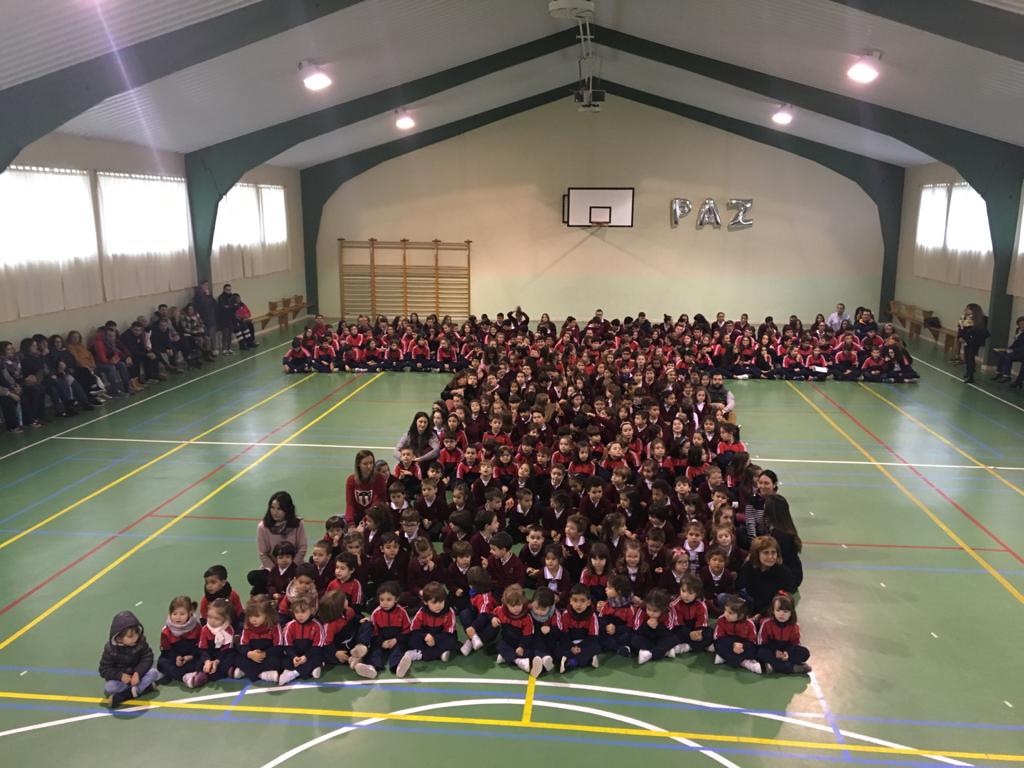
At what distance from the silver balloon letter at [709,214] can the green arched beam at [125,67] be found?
49.7 ft

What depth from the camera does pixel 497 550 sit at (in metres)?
6.79

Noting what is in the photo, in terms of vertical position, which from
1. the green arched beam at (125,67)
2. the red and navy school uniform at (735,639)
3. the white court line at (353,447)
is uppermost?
the green arched beam at (125,67)

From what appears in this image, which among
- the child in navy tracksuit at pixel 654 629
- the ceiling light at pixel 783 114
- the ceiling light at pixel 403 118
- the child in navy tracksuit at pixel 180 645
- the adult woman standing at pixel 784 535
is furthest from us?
the ceiling light at pixel 403 118

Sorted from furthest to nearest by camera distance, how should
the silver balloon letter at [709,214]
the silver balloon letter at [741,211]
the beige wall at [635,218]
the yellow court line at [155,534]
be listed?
the silver balloon letter at [709,214]
the silver balloon letter at [741,211]
the beige wall at [635,218]
the yellow court line at [155,534]

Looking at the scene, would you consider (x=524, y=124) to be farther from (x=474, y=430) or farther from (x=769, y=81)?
(x=474, y=430)

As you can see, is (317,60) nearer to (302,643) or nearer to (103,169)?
(103,169)

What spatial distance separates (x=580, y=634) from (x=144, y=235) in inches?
541

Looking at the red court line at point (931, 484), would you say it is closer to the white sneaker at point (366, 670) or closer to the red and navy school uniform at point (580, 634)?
the red and navy school uniform at point (580, 634)

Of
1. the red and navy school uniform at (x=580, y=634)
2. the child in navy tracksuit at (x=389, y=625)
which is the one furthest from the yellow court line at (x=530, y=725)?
the red and navy school uniform at (x=580, y=634)

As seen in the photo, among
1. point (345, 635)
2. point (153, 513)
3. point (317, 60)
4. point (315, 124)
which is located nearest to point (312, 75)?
point (317, 60)

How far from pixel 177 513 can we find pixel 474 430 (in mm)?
3535

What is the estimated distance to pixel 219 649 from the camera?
19.4 feet

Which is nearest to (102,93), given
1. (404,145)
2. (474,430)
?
(474,430)

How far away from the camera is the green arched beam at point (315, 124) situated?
55.8 feet
